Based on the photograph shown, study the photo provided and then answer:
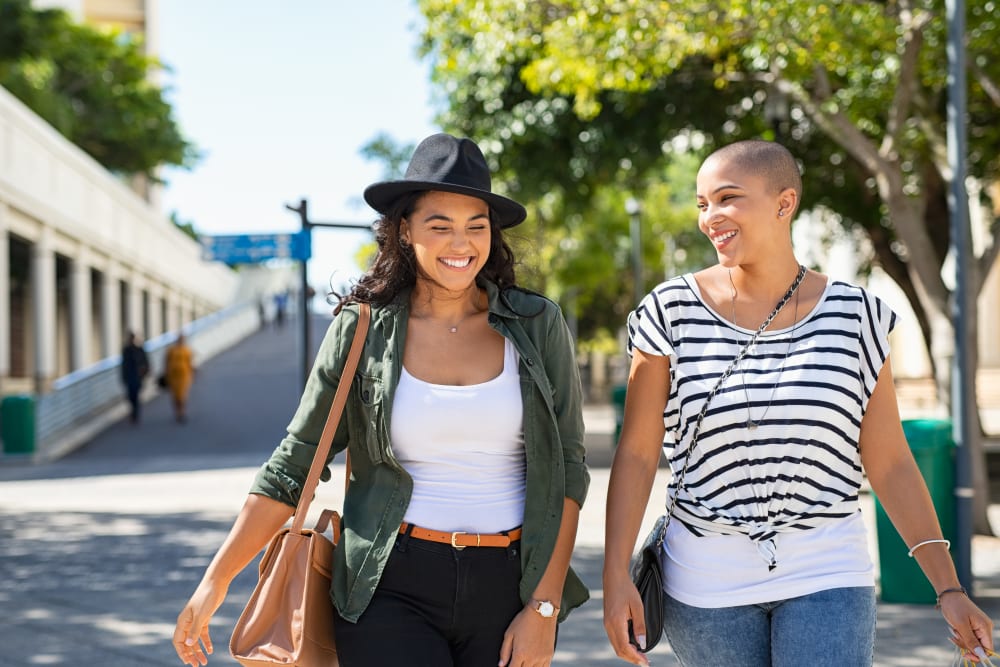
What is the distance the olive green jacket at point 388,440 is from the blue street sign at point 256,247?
1154 cm

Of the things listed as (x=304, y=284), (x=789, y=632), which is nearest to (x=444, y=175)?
(x=789, y=632)

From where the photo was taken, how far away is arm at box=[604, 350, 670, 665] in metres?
2.79

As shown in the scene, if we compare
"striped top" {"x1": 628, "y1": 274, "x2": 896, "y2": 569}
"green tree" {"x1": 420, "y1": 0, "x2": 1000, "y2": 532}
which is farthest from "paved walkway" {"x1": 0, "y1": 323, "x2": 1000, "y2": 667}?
"green tree" {"x1": 420, "y1": 0, "x2": 1000, "y2": 532}

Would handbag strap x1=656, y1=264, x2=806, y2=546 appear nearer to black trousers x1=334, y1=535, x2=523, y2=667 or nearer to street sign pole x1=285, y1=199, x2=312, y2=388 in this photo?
black trousers x1=334, y1=535, x2=523, y2=667

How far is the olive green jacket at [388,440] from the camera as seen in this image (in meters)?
2.87

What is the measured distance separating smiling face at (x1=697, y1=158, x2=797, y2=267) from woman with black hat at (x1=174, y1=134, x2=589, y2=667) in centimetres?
46

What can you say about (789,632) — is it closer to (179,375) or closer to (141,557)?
(141,557)

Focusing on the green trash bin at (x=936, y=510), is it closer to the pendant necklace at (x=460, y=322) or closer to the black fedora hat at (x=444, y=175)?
the pendant necklace at (x=460, y=322)

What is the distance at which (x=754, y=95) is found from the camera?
15906 millimetres

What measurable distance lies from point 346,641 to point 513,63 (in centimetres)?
1319

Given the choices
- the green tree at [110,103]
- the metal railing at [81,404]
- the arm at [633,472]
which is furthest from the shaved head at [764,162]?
the green tree at [110,103]

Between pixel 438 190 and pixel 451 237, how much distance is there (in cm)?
12

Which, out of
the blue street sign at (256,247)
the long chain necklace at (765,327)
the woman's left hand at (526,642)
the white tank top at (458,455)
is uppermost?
the blue street sign at (256,247)

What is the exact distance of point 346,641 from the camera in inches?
113
